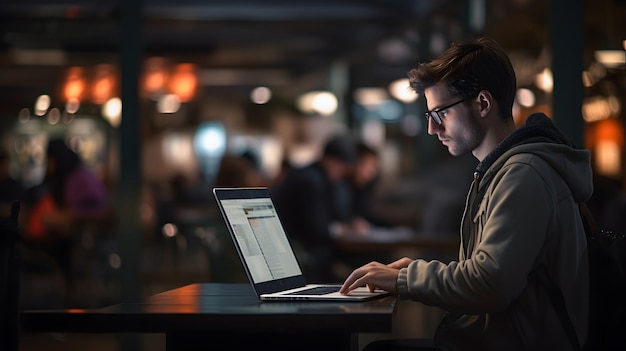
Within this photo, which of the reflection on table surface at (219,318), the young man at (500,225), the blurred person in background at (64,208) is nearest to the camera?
the reflection on table surface at (219,318)

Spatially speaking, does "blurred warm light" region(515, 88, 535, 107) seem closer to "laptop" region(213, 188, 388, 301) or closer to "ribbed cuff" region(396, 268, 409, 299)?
"laptop" region(213, 188, 388, 301)

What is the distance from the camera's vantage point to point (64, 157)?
933 centimetres

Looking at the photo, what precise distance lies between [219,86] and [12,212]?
21.7 meters

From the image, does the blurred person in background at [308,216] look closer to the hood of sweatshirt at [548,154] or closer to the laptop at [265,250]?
the laptop at [265,250]

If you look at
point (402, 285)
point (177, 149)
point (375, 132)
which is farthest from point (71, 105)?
point (375, 132)

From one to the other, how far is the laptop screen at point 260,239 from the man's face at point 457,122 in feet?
1.84

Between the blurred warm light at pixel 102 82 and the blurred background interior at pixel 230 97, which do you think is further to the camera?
the blurred warm light at pixel 102 82

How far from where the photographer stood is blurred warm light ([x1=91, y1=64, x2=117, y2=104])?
A: 12703mm

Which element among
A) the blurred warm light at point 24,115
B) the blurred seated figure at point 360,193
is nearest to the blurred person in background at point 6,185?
the blurred seated figure at point 360,193

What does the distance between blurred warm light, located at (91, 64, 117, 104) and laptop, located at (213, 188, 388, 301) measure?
991cm

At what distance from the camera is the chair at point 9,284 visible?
2.74 metres

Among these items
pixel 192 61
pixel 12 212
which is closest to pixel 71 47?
pixel 192 61

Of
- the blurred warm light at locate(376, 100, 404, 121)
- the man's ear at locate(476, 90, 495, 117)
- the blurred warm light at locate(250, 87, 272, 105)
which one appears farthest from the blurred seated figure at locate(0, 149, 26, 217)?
the blurred warm light at locate(376, 100, 404, 121)

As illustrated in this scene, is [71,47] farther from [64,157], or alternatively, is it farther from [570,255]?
[570,255]
